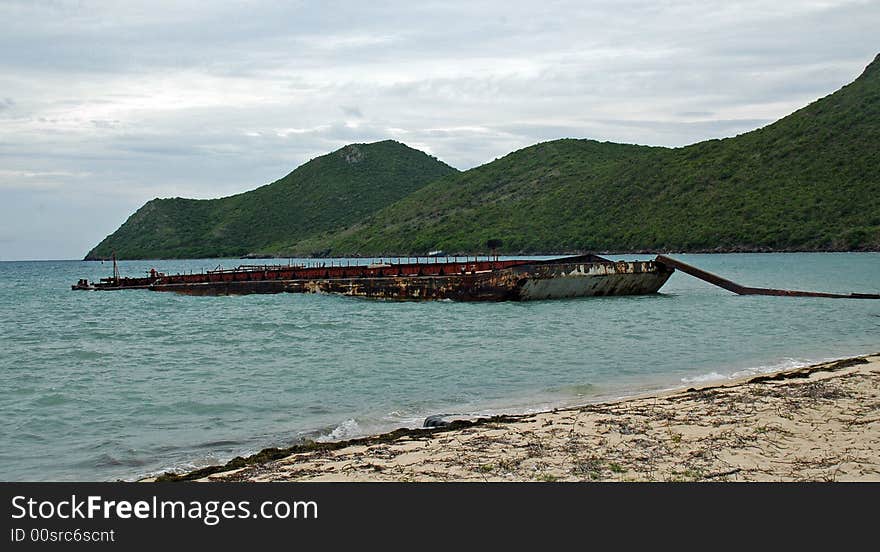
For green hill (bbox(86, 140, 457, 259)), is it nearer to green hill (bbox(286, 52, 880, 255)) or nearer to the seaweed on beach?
green hill (bbox(286, 52, 880, 255))

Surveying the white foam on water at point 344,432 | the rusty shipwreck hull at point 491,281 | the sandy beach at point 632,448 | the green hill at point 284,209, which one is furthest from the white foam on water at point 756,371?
the green hill at point 284,209

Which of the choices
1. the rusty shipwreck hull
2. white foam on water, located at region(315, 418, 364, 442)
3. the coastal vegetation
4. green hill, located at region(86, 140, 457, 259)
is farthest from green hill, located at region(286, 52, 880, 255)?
white foam on water, located at region(315, 418, 364, 442)

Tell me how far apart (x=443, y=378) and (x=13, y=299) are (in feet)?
136

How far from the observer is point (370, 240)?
138 meters

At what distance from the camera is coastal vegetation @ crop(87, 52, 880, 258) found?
299 feet

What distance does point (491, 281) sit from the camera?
1297 inches

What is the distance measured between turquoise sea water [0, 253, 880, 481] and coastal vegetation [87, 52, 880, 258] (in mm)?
64478

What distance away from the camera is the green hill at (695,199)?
89.1m

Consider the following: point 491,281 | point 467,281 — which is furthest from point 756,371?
point 467,281

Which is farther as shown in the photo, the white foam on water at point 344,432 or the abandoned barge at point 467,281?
the abandoned barge at point 467,281

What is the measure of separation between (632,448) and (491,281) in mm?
25637

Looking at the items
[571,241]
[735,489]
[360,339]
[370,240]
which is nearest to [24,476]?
[735,489]

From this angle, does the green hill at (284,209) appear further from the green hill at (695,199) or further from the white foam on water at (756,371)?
the white foam on water at (756,371)

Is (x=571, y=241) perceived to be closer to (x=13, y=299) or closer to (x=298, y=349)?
(x=13, y=299)
